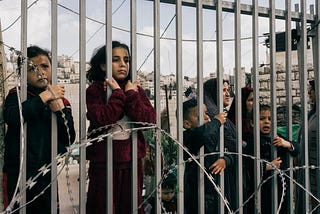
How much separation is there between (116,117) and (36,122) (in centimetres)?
38

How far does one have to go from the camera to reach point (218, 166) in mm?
2316

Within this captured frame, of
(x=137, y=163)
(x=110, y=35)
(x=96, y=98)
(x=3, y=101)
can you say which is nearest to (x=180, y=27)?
(x=110, y=35)

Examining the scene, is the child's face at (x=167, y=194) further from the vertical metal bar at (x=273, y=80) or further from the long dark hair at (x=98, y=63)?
the long dark hair at (x=98, y=63)

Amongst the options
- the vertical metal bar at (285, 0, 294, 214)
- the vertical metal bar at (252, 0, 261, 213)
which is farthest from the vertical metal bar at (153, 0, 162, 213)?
the vertical metal bar at (285, 0, 294, 214)

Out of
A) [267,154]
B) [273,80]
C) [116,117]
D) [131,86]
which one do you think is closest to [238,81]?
[273,80]

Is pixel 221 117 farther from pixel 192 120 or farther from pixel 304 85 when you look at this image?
pixel 304 85

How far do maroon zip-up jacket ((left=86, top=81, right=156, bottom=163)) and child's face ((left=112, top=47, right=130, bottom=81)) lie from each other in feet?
0.18

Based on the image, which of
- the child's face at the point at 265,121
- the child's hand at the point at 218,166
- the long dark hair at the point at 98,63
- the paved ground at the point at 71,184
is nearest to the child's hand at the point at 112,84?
the long dark hair at the point at 98,63

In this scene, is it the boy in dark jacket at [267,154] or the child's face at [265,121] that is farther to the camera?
the child's face at [265,121]

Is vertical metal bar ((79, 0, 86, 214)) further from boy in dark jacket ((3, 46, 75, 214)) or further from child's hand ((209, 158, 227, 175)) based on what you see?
child's hand ((209, 158, 227, 175))

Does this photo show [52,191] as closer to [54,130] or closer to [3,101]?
[54,130]

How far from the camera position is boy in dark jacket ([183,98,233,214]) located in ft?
7.45

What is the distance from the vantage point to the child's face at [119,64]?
2.09 m

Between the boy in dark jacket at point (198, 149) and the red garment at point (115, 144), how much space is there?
1.01 ft
